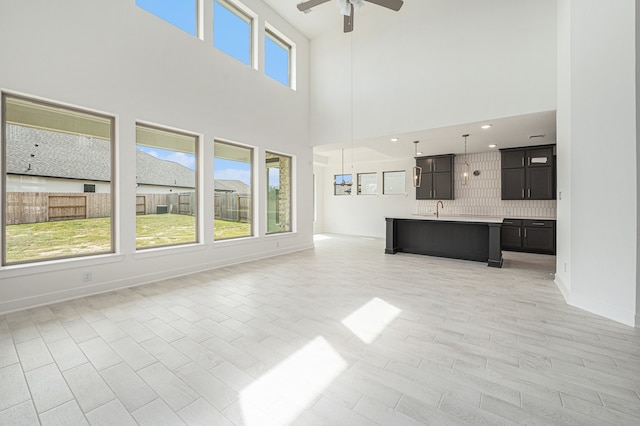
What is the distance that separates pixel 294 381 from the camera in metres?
1.88

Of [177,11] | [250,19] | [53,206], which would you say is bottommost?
[53,206]

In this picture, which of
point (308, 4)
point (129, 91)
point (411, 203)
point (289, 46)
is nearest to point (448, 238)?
point (411, 203)

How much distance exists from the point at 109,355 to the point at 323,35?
25.3ft

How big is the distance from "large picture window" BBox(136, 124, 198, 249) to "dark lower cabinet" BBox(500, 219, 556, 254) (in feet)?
22.8

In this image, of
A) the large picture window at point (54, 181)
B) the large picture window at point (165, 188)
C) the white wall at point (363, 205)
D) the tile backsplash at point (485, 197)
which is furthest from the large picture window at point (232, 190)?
the tile backsplash at point (485, 197)

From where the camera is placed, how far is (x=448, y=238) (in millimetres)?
6145

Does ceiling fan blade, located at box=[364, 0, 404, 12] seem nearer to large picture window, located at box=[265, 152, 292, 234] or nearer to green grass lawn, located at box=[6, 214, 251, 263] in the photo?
large picture window, located at box=[265, 152, 292, 234]

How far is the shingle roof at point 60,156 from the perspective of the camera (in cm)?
330

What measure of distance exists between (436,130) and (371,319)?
4.33 meters

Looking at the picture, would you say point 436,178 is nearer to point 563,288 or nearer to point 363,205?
point 363,205

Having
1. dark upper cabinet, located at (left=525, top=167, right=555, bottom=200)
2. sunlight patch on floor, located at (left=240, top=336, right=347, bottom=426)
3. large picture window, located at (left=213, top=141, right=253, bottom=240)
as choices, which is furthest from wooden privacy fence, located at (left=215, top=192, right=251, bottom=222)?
Answer: dark upper cabinet, located at (left=525, top=167, right=555, bottom=200)

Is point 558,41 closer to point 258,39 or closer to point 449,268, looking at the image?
point 449,268

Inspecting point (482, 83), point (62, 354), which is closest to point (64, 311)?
point (62, 354)

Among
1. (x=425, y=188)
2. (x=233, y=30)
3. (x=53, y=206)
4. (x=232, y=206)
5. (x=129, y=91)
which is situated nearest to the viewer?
(x=53, y=206)
